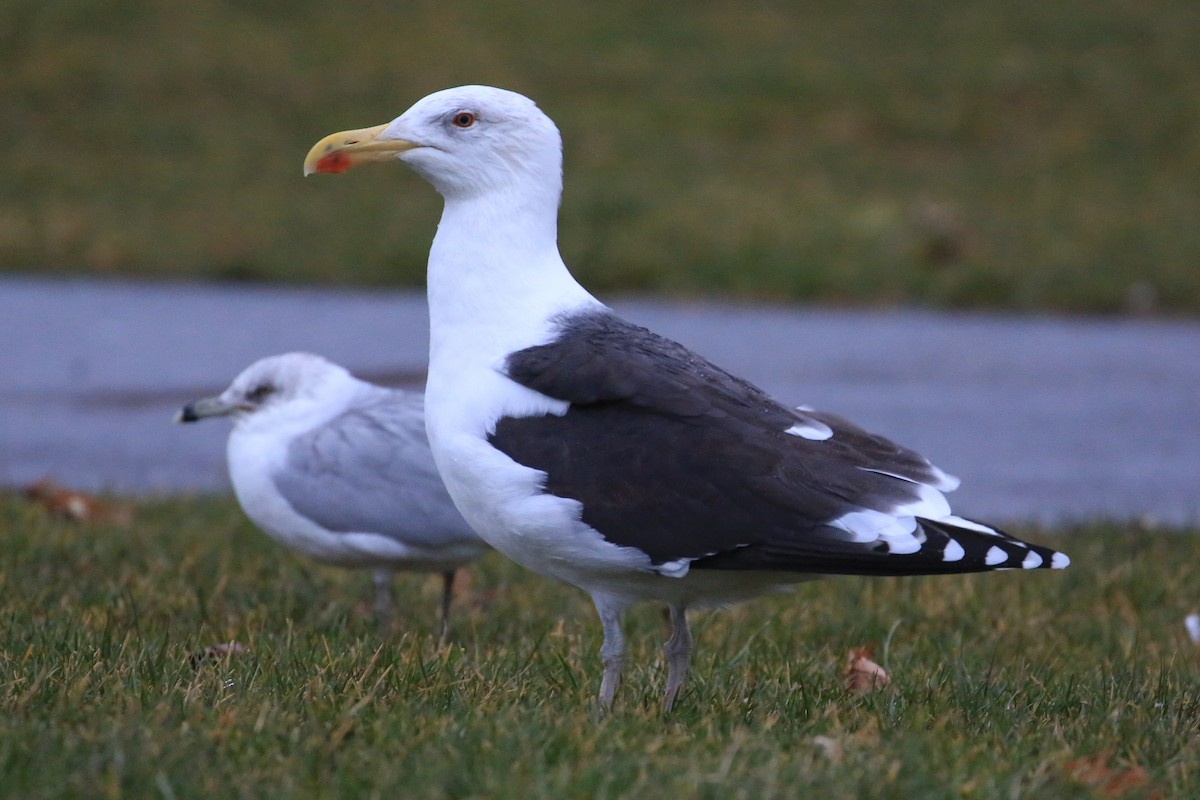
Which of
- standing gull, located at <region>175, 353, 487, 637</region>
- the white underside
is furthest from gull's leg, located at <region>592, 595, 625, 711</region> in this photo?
the white underside

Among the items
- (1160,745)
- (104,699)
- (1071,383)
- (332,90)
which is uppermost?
(332,90)

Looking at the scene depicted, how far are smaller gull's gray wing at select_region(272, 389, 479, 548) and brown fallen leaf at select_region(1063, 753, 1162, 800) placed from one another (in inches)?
87.1

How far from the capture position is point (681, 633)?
3969 millimetres

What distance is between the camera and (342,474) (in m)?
5.28

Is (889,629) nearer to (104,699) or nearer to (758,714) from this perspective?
(758,714)

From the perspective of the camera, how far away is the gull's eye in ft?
18.6

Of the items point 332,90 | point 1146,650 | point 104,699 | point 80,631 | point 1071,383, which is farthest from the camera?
point 332,90

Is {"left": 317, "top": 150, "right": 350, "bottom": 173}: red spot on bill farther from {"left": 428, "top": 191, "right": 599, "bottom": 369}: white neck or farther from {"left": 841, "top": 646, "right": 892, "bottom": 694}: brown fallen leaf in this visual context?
{"left": 841, "top": 646, "right": 892, "bottom": 694}: brown fallen leaf

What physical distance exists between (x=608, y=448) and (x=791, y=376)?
640 cm

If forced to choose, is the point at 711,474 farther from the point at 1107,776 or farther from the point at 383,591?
the point at 383,591

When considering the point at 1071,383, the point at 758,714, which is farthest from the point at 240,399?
the point at 1071,383

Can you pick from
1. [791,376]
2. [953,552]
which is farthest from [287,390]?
[791,376]

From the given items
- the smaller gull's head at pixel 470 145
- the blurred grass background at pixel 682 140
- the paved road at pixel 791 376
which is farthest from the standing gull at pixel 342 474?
the blurred grass background at pixel 682 140

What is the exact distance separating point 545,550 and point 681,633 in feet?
1.52
